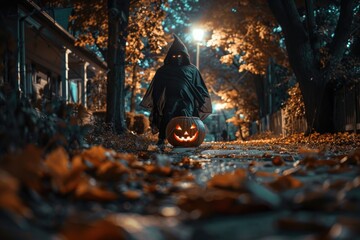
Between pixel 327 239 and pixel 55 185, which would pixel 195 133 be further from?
pixel 327 239

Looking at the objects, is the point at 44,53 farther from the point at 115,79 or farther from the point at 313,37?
the point at 313,37

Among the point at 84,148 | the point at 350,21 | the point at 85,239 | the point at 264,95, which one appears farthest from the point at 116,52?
the point at 264,95

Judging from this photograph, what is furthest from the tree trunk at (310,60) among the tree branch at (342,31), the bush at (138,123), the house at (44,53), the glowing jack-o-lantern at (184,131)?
the bush at (138,123)

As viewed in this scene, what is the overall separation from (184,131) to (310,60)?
247 inches

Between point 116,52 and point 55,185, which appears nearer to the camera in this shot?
point 55,185

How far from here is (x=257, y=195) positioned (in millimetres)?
2094

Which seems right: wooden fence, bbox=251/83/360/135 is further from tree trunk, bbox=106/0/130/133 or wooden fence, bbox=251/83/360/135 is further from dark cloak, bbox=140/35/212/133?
tree trunk, bbox=106/0/130/133

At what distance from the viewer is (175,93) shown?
33.6ft

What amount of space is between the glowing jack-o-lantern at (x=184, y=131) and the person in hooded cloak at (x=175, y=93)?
47 cm

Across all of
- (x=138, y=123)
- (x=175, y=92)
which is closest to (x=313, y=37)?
(x=175, y=92)

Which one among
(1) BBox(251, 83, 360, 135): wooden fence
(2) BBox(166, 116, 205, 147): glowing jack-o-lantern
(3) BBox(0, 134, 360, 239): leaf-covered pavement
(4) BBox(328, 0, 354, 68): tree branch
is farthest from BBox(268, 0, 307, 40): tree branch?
(3) BBox(0, 134, 360, 239): leaf-covered pavement

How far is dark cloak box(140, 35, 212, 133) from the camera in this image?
10297 millimetres

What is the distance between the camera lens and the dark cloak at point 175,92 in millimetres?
10297

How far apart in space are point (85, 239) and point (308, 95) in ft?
45.6
